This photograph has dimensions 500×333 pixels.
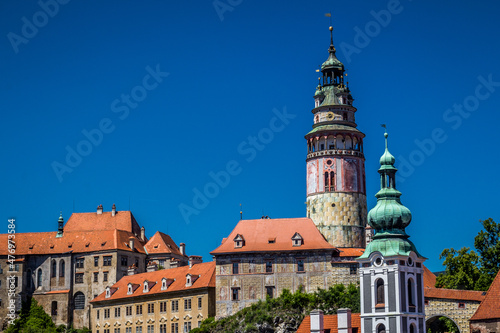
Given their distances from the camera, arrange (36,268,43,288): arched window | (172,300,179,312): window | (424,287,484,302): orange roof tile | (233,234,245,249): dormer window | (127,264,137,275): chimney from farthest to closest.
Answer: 1. (36,268,43,288): arched window
2. (127,264,137,275): chimney
3. (172,300,179,312): window
4. (233,234,245,249): dormer window
5. (424,287,484,302): orange roof tile

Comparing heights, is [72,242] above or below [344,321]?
above

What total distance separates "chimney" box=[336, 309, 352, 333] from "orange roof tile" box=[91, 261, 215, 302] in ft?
78.7

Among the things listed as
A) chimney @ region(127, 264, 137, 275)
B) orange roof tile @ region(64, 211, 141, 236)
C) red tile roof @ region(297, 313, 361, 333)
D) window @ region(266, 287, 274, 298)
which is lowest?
red tile roof @ region(297, 313, 361, 333)

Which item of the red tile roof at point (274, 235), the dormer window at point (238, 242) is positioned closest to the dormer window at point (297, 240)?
the red tile roof at point (274, 235)

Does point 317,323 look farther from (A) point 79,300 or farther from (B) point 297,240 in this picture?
(A) point 79,300

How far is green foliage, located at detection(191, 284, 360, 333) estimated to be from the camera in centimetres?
8194

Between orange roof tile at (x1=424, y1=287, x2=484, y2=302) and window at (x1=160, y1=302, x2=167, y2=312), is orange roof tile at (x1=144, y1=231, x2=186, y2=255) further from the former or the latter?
orange roof tile at (x1=424, y1=287, x2=484, y2=302)

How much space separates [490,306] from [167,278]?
38847 mm

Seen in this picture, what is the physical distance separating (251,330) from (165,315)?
13161 mm

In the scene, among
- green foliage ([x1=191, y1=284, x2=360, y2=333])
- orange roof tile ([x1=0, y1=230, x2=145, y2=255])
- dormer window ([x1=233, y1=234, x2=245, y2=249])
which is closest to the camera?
green foliage ([x1=191, y1=284, x2=360, y2=333])

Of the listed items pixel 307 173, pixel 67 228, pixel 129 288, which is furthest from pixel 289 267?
pixel 67 228

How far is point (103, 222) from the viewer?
377 ft

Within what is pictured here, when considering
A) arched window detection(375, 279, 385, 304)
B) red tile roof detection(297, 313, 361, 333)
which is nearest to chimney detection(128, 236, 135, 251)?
red tile roof detection(297, 313, 361, 333)

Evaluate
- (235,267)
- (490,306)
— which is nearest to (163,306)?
(235,267)
